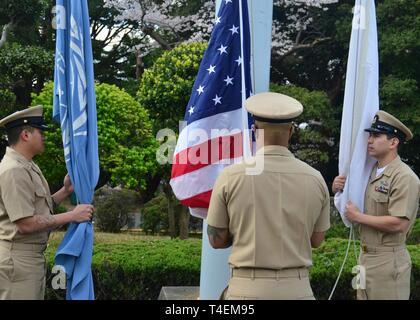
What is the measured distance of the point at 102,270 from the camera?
5.93 m

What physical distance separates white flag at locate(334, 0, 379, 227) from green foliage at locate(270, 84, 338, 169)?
11684 mm

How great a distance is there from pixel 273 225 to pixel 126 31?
752 inches

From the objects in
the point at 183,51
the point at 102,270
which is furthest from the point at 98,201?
the point at 102,270

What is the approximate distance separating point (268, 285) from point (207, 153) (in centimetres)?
128

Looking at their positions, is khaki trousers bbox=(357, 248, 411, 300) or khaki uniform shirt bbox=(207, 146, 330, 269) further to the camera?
khaki trousers bbox=(357, 248, 411, 300)

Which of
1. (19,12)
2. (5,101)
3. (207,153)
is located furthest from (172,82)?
(19,12)

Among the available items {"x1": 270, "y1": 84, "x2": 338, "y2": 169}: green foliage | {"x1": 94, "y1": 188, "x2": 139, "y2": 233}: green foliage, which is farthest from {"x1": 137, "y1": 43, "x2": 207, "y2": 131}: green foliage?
{"x1": 270, "y1": 84, "x2": 338, "y2": 169}: green foliage

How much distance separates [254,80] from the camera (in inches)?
168

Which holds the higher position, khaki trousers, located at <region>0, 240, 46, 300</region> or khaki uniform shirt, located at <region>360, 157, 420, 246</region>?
khaki uniform shirt, located at <region>360, 157, 420, 246</region>

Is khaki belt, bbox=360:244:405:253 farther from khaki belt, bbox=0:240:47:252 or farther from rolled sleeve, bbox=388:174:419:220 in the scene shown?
khaki belt, bbox=0:240:47:252

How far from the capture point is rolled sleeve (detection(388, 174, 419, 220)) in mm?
3943

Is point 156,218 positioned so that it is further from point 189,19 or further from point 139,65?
point 189,19

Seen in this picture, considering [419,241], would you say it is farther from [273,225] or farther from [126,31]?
[126,31]
